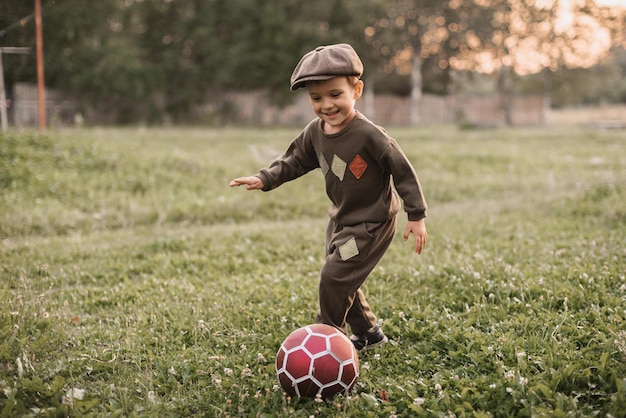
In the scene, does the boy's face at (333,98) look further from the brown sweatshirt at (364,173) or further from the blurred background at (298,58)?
the blurred background at (298,58)

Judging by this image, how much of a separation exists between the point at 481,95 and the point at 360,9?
16.1m

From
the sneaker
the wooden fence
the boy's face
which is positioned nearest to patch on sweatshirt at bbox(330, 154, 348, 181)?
the boy's face

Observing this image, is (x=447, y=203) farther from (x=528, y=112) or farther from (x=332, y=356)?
(x=528, y=112)

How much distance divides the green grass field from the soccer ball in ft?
0.36

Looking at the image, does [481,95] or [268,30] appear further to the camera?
[481,95]

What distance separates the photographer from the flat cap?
155 inches

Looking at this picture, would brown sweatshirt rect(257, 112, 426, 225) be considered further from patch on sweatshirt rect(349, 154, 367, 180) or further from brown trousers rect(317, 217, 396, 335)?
brown trousers rect(317, 217, 396, 335)

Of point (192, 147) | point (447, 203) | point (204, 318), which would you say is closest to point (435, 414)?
point (204, 318)

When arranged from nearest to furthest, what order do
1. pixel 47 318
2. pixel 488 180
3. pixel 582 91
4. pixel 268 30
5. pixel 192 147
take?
pixel 47 318 → pixel 488 180 → pixel 192 147 → pixel 268 30 → pixel 582 91

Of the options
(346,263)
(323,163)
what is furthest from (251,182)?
(346,263)

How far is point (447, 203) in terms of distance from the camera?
12180mm

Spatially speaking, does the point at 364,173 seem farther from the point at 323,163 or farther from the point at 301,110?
the point at 301,110

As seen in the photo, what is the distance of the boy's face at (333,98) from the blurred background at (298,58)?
27.3m

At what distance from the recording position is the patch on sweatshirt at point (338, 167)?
14.0 feet
